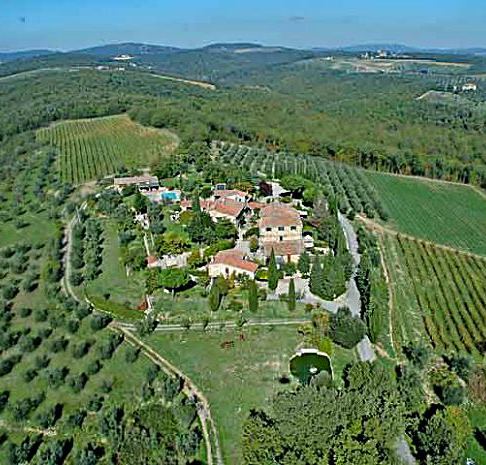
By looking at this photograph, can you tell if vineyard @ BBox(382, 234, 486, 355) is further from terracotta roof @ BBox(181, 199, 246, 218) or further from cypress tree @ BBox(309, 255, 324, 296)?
terracotta roof @ BBox(181, 199, 246, 218)

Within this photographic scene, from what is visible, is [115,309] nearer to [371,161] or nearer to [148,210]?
[148,210]

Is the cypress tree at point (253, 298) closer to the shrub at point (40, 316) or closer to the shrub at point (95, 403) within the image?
the shrub at point (95, 403)

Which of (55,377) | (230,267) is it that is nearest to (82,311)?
(55,377)

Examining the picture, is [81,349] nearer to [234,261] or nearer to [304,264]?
[234,261]

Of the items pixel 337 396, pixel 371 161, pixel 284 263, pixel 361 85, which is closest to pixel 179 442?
pixel 337 396

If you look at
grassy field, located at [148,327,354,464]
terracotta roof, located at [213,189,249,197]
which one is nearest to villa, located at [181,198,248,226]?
terracotta roof, located at [213,189,249,197]
